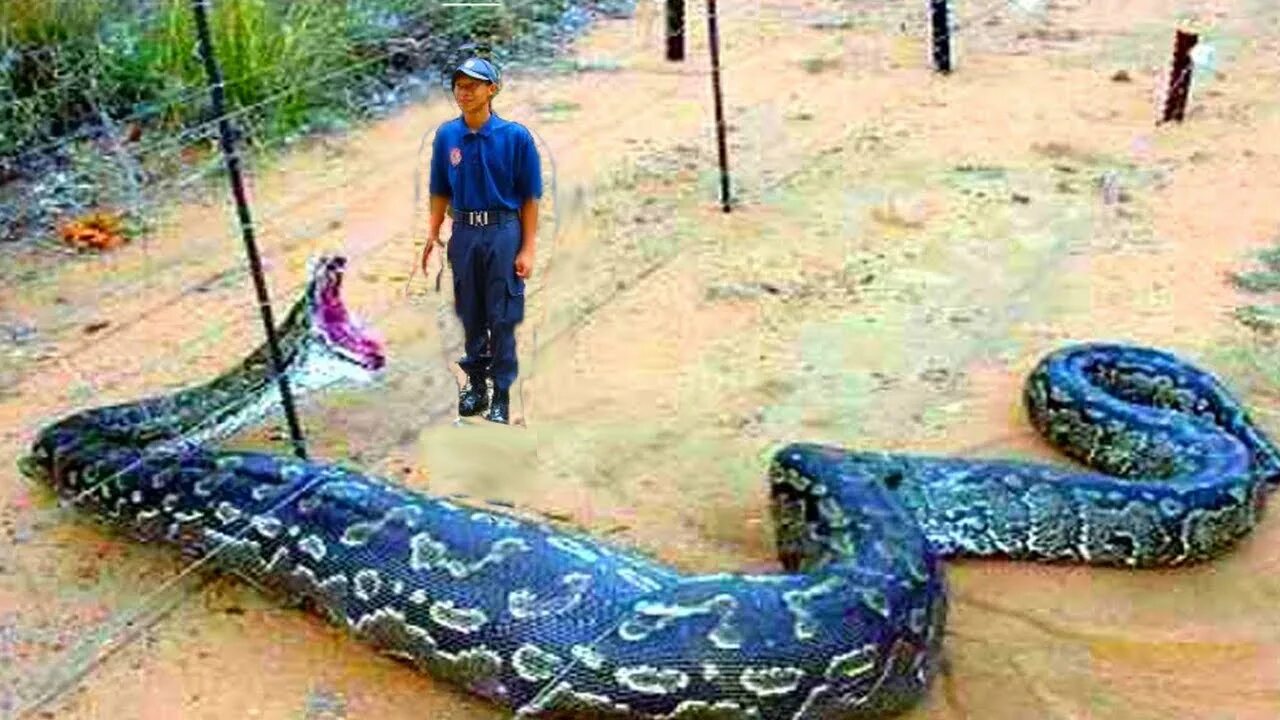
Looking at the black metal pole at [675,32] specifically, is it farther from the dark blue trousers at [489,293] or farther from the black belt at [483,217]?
the black belt at [483,217]

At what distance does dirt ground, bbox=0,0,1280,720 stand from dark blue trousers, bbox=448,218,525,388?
15.4 inches

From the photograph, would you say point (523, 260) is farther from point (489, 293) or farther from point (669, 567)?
point (669, 567)

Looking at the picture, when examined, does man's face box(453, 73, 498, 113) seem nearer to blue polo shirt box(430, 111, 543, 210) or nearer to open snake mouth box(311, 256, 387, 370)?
blue polo shirt box(430, 111, 543, 210)

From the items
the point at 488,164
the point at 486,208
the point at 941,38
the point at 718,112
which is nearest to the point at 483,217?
the point at 486,208

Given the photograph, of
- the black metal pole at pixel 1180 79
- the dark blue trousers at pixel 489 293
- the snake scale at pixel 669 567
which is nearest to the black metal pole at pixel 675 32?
the black metal pole at pixel 1180 79

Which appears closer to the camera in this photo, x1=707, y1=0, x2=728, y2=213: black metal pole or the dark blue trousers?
the dark blue trousers

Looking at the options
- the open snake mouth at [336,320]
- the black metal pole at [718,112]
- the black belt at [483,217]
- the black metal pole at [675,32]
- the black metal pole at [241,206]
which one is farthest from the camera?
the black metal pole at [675,32]

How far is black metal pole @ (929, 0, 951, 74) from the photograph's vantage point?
12.5 m

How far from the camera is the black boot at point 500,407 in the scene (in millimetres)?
6949

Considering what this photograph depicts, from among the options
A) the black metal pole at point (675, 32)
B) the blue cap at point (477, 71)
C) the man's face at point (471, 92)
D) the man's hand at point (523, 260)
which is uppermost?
the blue cap at point (477, 71)

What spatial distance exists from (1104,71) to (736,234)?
15.4ft

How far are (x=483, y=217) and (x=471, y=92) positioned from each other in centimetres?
54

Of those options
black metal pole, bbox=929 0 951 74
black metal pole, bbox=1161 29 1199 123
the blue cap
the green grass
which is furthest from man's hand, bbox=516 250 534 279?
black metal pole, bbox=929 0 951 74

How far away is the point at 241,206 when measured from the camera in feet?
20.4
